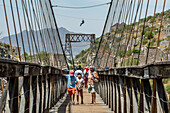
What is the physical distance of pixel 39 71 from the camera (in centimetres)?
680

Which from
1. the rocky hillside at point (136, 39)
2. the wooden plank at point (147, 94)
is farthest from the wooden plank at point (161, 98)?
the rocky hillside at point (136, 39)

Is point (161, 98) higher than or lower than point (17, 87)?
A: lower

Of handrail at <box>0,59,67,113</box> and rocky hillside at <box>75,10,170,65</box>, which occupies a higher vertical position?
rocky hillside at <box>75,10,170,65</box>

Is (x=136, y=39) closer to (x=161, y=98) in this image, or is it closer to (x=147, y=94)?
(x=147, y=94)

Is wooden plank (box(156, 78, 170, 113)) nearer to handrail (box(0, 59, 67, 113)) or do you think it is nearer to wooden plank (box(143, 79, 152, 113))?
wooden plank (box(143, 79, 152, 113))

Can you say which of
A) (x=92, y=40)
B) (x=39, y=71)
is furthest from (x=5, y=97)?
(x=92, y=40)

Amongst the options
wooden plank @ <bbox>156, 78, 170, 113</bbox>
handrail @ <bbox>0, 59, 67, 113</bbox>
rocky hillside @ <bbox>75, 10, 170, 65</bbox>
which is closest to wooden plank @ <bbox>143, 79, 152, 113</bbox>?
wooden plank @ <bbox>156, 78, 170, 113</bbox>

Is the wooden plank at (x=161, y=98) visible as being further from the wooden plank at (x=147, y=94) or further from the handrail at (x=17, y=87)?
the handrail at (x=17, y=87)

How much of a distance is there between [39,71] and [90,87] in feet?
16.4

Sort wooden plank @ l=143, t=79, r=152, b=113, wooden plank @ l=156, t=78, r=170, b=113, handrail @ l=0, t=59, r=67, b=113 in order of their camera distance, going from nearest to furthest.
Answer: handrail @ l=0, t=59, r=67, b=113
wooden plank @ l=156, t=78, r=170, b=113
wooden plank @ l=143, t=79, r=152, b=113

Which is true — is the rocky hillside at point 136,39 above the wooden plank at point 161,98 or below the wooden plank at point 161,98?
above

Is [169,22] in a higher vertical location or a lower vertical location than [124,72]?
higher

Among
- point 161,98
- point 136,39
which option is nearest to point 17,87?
point 161,98

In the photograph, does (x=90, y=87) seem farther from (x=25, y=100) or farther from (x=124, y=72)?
(x=25, y=100)
